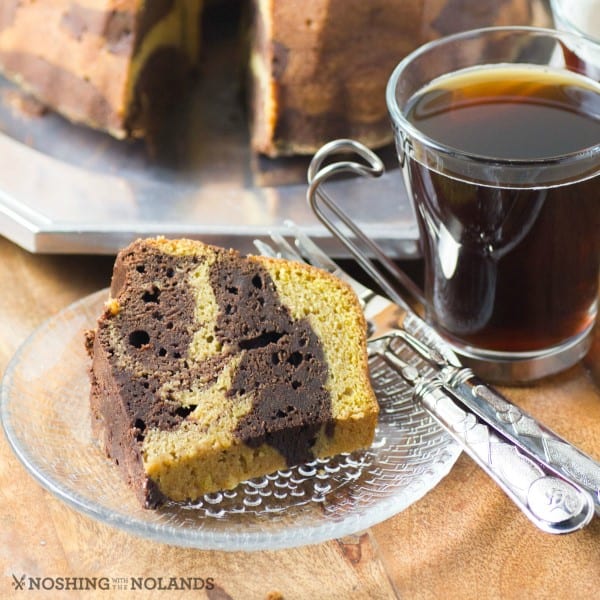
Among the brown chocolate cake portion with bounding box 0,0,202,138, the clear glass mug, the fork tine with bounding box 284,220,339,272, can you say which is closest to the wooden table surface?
the clear glass mug

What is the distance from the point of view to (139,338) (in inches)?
43.4

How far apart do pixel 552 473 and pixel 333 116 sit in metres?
0.75

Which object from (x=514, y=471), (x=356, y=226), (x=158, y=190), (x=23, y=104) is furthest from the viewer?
(x=23, y=104)

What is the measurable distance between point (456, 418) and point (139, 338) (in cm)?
35

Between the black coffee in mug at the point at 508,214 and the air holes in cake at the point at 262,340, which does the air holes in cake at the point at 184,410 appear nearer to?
the air holes in cake at the point at 262,340

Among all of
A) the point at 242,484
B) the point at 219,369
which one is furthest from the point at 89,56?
the point at 242,484

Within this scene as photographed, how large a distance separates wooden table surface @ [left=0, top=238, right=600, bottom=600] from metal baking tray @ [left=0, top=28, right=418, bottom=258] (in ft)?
1.27

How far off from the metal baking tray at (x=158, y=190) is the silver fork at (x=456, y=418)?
79 mm

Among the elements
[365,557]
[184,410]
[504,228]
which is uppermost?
[504,228]

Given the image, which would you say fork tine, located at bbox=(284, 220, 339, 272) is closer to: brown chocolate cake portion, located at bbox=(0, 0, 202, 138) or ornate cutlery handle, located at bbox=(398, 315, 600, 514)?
ornate cutlery handle, located at bbox=(398, 315, 600, 514)

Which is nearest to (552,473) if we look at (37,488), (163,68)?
(37,488)

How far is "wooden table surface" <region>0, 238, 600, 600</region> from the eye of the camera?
3.25 ft

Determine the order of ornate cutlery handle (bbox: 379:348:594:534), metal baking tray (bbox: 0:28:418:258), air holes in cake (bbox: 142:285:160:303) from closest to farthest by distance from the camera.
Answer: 1. ornate cutlery handle (bbox: 379:348:594:534)
2. air holes in cake (bbox: 142:285:160:303)
3. metal baking tray (bbox: 0:28:418:258)

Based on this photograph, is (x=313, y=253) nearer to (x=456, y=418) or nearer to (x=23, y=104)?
(x=456, y=418)
